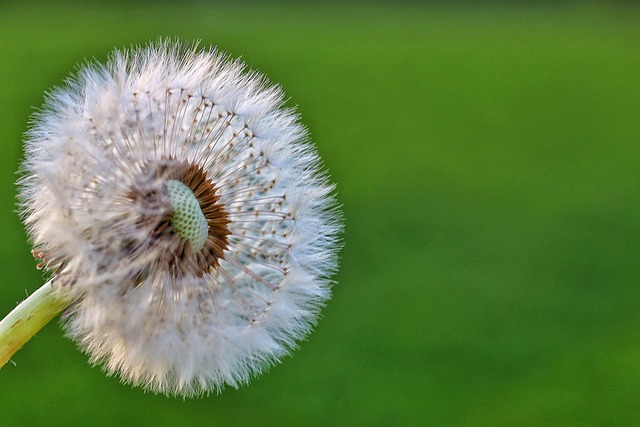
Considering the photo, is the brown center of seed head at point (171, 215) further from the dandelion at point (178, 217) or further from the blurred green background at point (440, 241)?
the blurred green background at point (440, 241)

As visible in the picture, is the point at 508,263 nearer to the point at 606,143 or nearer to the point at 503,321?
the point at 503,321

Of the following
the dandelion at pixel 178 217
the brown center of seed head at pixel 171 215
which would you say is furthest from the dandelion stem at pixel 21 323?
the brown center of seed head at pixel 171 215

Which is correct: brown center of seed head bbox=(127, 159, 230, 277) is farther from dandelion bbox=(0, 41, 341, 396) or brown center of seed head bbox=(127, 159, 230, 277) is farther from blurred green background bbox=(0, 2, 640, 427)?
blurred green background bbox=(0, 2, 640, 427)

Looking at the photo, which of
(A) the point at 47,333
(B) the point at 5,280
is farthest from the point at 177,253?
(B) the point at 5,280

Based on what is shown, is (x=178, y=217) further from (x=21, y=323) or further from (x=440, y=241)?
(x=440, y=241)

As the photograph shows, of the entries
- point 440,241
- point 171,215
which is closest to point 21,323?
point 171,215

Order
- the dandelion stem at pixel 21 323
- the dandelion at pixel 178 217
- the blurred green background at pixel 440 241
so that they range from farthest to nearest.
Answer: the blurred green background at pixel 440 241, the dandelion at pixel 178 217, the dandelion stem at pixel 21 323

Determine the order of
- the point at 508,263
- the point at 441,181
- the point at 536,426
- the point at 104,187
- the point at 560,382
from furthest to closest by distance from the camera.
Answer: the point at 441,181, the point at 508,263, the point at 560,382, the point at 536,426, the point at 104,187
